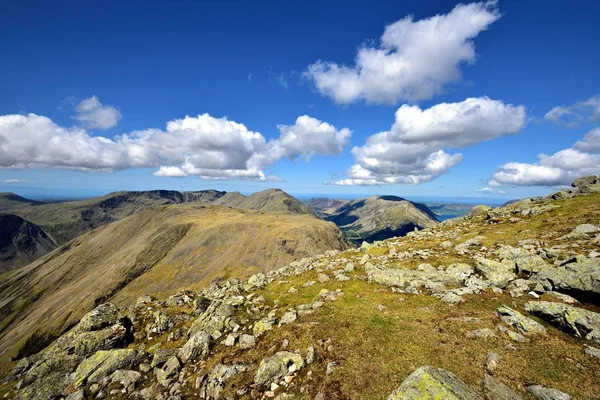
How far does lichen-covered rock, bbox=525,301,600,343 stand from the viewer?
1692 cm

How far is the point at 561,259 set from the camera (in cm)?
2662

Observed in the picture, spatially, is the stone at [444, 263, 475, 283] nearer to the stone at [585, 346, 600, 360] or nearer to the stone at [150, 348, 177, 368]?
the stone at [585, 346, 600, 360]

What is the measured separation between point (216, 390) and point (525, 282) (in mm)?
→ 27265

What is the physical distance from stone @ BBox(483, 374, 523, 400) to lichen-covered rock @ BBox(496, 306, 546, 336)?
6.01 m

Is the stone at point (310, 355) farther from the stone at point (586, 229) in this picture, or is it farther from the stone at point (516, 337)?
the stone at point (586, 229)

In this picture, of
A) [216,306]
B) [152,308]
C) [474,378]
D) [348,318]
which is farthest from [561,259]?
[152,308]

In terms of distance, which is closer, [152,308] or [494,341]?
[494,341]

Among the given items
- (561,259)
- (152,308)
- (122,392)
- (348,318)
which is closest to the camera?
(122,392)

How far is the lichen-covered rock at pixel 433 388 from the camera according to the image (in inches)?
510

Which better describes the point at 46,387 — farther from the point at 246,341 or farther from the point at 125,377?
the point at 246,341

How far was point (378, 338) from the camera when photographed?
19.7 meters

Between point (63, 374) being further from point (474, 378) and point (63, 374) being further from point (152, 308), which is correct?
point (474, 378)

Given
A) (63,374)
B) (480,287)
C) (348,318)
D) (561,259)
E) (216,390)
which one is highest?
(561,259)

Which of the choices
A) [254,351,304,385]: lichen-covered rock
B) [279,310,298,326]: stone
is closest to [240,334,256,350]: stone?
[279,310,298,326]: stone
